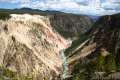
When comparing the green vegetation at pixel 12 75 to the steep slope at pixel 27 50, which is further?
the steep slope at pixel 27 50

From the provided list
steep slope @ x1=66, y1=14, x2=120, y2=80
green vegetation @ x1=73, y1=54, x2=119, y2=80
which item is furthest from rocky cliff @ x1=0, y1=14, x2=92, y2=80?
green vegetation @ x1=73, y1=54, x2=119, y2=80

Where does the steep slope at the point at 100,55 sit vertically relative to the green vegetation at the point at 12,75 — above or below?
above

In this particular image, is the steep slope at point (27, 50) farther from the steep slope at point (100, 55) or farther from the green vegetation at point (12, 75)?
the steep slope at point (100, 55)

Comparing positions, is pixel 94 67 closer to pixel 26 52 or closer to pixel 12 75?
pixel 12 75

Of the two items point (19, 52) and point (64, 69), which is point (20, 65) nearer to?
point (19, 52)

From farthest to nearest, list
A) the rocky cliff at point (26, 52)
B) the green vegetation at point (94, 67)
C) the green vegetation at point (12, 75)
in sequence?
1. the rocky cliff at point (26, 52)
2. the green vegetation at point (12, 75)
3. the green vegetation at point (94, 67)

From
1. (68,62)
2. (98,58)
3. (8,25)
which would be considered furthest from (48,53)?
(98,58)

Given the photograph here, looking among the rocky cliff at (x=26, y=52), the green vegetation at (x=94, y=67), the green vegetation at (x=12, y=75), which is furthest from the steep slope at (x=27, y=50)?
the green vegetation at (x=94, y=67)
